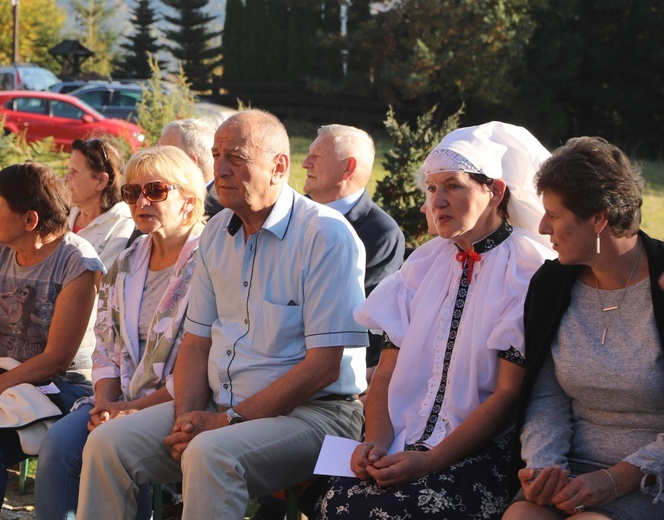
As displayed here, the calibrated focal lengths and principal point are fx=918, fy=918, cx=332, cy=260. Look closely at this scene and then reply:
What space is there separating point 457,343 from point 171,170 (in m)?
1.60

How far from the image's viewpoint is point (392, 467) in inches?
120

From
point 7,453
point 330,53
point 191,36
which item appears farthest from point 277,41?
point 7,453

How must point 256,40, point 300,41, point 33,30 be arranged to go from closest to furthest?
point 300,41 < point 256,40 < point 33,30

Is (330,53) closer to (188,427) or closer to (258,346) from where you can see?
(258,346)

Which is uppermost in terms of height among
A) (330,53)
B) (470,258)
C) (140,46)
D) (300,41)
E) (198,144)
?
(140,46)

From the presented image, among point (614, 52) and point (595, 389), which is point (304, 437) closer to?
point (595, 389)

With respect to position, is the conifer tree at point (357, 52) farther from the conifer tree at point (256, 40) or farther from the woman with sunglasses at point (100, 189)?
the woman with sunglasses at point (100, 189)

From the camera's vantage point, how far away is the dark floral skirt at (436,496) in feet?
9.77

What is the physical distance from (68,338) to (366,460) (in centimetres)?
179

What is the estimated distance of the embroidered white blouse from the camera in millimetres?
3240

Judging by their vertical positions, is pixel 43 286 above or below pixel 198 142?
below

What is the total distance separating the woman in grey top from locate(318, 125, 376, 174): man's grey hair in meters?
2.49

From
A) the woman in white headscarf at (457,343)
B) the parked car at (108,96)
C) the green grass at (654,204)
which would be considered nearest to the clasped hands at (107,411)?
the woman in white headscarf at (457,343)

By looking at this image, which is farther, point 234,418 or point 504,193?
point 234,418
